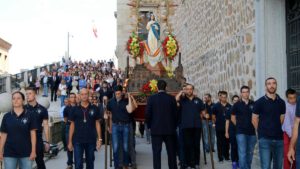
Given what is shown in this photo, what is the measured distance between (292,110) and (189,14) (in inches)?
537

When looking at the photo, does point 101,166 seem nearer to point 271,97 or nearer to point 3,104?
point 3,104

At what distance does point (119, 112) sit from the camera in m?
9.59

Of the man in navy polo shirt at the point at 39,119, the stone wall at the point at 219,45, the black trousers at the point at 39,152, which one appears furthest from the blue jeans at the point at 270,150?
the black trousers at the point at 39,152

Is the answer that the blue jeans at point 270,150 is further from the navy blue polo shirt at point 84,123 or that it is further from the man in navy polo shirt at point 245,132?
the navy blue polo shirt at point 84,123

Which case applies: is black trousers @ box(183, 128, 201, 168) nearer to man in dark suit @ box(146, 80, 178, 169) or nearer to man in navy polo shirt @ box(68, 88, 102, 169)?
man in dark suit @ box(146, 80, 178, 169)

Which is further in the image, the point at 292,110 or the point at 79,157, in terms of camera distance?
the point at 79,157

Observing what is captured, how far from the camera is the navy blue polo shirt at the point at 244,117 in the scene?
854 cm

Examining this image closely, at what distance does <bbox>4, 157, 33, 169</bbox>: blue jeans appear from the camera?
6.45m

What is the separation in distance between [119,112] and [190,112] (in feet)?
5.19

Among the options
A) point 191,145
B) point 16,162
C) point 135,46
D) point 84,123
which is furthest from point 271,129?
point 135,46

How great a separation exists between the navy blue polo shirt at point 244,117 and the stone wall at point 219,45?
1.77 meters

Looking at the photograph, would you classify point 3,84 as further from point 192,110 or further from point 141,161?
point 192,110

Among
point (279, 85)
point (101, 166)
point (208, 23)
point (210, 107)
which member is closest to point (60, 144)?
point (101, 166)

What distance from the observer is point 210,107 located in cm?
1245
